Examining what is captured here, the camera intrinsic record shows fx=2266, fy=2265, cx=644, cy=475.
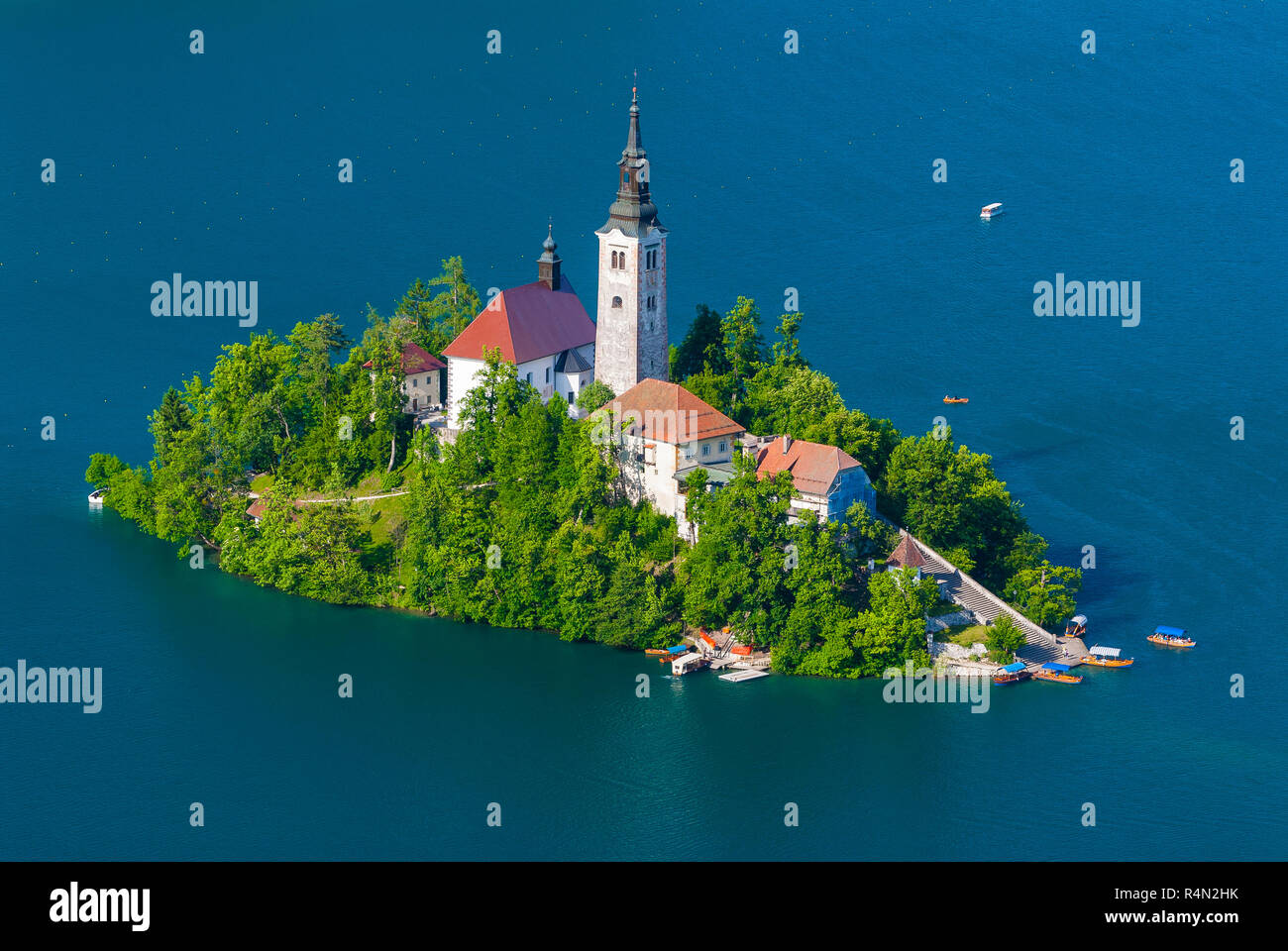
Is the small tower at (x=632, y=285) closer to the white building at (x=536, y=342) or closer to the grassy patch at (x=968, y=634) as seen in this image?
the white building at (x=536, y=342)

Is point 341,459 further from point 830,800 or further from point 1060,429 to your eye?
point 1060,429

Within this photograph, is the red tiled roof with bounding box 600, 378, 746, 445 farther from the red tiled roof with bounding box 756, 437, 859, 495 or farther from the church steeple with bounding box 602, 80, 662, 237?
the church steeple with bounding box 602, 80, 662, 237

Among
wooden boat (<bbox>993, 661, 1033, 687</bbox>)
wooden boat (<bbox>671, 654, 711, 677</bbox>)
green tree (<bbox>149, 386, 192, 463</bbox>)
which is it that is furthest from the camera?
green tree (<bbox>149, 386, 192, 463</bbox>)

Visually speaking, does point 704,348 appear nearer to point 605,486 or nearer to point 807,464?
point 605,486

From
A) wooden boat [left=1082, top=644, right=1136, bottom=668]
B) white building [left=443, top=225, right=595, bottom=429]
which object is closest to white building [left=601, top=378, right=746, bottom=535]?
white building [left=443, top=225, right=595, bottom=429]

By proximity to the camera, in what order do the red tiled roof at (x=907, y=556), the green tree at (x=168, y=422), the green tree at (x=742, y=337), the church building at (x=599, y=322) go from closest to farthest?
the red tiled roof at (x=907, y=556) → the church building at (x=599, y=322) → the green tree at (x=742, y=337) → the green tree at (x=168, y=422)

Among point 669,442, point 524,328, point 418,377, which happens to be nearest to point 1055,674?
point 669,442

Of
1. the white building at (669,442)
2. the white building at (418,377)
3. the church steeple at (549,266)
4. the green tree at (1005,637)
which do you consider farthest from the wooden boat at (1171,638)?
the white building at (418,377)
